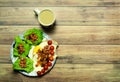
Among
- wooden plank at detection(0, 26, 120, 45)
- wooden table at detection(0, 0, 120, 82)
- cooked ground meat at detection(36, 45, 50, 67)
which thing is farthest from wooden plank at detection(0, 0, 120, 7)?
cooked ground meat at detection(36, 45, 50, 67)

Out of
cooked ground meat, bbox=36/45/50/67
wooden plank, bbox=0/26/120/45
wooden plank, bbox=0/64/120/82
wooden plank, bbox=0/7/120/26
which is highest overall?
wooden plank, bbox=0/7/120/26

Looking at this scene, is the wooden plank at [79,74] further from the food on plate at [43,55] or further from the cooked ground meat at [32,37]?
the cooked ground meat at [32,37]

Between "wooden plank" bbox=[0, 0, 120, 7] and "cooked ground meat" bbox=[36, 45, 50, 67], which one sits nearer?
"cooked ground meat" bbox=[36, 45, 50, 67]

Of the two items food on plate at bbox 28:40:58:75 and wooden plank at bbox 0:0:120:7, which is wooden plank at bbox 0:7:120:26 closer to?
wooden plank at bbox 0:0:120:7

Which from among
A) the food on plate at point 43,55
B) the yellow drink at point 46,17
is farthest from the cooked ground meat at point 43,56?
the yellow drink at point 46,17

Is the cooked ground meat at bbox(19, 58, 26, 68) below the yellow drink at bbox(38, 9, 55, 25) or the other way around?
below

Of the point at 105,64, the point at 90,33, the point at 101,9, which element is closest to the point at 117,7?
the point at 101,9

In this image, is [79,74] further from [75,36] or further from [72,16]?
[72,16]
